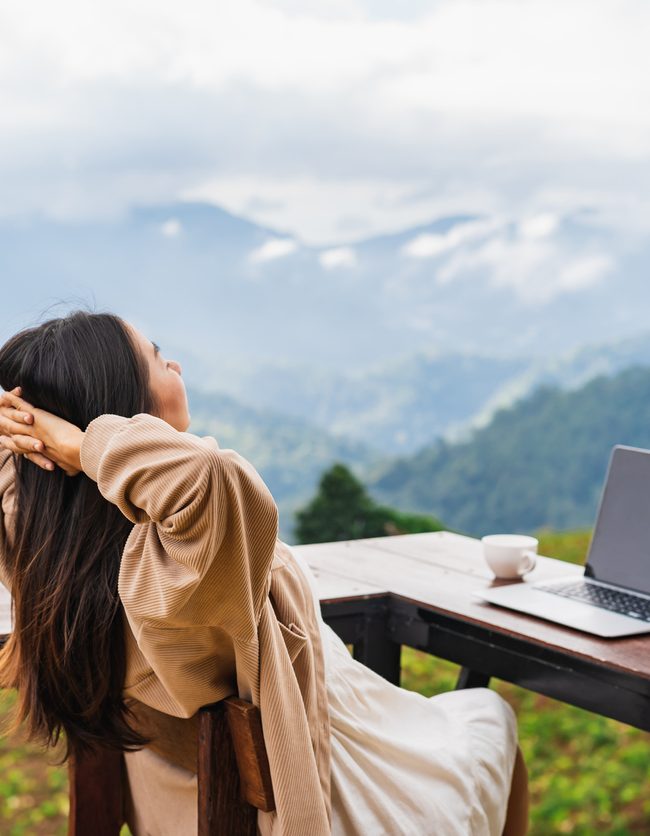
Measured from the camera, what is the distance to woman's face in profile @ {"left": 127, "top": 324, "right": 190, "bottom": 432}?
3.70 ft

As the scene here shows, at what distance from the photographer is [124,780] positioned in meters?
1.33

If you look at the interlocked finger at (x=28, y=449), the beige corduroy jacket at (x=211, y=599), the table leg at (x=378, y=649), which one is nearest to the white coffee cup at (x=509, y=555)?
the table leg at (x=378, y=649)

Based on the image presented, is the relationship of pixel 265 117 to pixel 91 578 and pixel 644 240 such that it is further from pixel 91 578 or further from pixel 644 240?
pixel 91 578

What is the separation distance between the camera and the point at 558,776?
366 centimetres

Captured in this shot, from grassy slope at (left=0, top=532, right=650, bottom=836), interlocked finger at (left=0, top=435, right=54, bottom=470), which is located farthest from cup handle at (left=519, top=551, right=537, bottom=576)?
grassy slope at (left=0, top=532, right=650, bottom=836)

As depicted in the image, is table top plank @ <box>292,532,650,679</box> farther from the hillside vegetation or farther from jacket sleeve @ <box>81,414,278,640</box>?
the hillside vegetation

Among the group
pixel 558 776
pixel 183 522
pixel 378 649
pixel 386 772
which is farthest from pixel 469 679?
pixel 558 776

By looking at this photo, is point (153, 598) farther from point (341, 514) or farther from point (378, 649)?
point (341, 514)

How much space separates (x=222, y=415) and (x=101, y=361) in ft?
34.1

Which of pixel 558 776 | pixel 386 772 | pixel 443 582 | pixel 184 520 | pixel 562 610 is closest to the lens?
pixel 184 520

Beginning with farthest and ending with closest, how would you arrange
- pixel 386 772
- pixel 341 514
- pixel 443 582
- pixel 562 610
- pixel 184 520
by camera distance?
pixel 341 514 < pixel 443 582 < pixel 562 610 < pixel 386 772 < pixel 184 520

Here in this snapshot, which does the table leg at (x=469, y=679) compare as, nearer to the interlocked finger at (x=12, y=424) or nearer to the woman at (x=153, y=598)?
the woman at (x=153, y=598)

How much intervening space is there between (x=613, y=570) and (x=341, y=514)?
8.35 ft

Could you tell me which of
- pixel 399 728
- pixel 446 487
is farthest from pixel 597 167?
pixel 399 728
